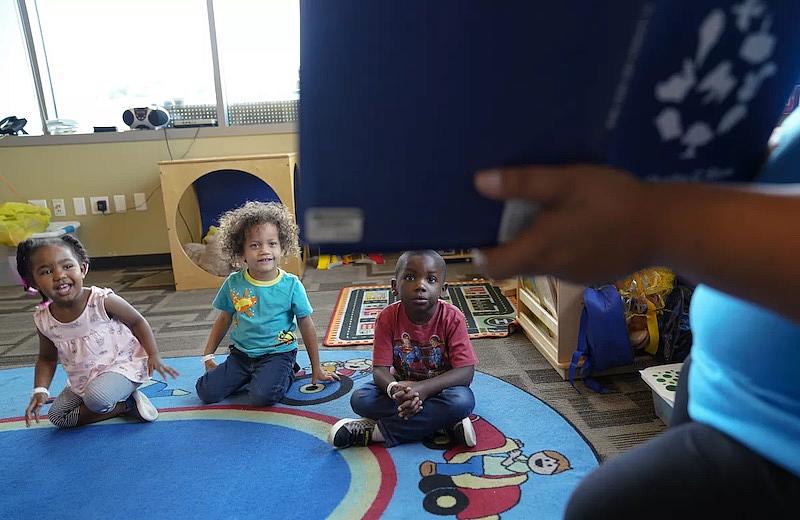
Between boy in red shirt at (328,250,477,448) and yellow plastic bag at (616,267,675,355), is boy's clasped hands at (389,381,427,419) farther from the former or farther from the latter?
yellow plastic bag at (616,267,675,355)

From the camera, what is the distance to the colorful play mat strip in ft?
6.46

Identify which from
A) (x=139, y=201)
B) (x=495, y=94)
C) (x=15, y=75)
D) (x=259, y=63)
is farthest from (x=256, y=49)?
(x=495, y=94)

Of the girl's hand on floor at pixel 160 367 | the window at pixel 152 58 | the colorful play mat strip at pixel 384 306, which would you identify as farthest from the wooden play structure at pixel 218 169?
the girl's hand on floor at pixel 160 367

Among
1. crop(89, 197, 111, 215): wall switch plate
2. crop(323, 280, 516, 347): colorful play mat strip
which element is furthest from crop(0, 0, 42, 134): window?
crop(323, 280, 516, 347): colorful play mat strip

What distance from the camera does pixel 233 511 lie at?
1.07 metres

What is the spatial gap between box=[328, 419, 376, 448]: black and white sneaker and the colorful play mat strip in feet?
2.06

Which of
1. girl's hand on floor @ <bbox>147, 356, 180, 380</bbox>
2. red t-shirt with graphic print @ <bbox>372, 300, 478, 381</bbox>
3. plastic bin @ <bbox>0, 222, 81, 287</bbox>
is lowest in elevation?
plastic bin @ <bbox>0, 222, 81, 287</bbox>

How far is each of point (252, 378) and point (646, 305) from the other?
44.5 inches

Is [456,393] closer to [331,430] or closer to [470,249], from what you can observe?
[331,430]

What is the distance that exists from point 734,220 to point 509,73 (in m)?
0.14

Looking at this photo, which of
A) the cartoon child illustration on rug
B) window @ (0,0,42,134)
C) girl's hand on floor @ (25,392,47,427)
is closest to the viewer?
the cartoon child illustration on rug

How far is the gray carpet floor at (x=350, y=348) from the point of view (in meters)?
1.31

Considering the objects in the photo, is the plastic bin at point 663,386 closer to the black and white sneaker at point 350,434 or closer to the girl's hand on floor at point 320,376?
the black and white sneaker at point 350,434

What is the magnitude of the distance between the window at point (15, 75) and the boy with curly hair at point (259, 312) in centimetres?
228
